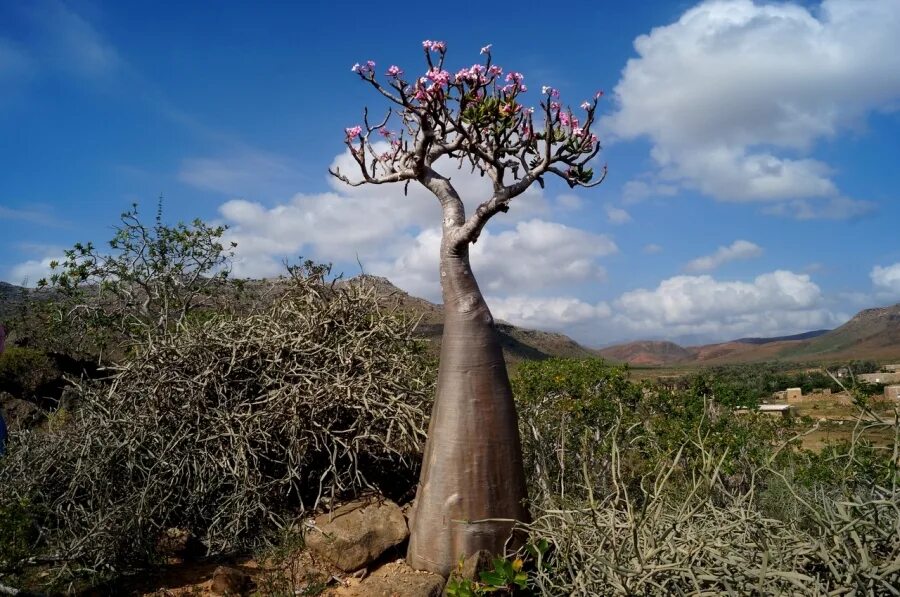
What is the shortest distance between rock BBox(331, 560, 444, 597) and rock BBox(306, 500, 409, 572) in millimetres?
126

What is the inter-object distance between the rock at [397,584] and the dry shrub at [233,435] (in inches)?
27.5

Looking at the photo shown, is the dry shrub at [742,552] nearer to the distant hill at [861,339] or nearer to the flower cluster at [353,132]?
the flower cluster at [353,132]

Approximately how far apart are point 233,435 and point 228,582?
39.5 inches

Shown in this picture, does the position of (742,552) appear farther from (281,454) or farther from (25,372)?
(25,372)

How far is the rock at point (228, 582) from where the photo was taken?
12.7 feet

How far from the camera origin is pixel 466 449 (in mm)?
3805

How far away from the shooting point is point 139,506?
4125 mm

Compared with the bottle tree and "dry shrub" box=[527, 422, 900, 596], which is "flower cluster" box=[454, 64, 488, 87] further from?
"dry shrub" box=[527, 422, 900, 596]

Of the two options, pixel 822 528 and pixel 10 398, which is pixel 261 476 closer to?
pixel 822 528

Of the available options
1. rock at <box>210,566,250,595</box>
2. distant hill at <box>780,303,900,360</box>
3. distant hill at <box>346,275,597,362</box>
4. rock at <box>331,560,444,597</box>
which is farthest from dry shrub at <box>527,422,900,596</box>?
distant hill at <box>780,303,900,360</box>

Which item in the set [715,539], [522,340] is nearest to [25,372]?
[715,539]

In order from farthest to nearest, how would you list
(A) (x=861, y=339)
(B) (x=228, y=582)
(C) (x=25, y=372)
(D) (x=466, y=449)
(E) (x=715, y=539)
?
(A) (x=861, y=339) → (C) (x=25, y=372) → (B) (x=228, y=582) → (D) (x=466, y=449) → (E) (x=715, y=539)

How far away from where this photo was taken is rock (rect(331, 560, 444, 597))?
147 inches

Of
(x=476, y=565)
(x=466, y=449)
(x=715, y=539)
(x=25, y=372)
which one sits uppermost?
(x=25, y=372)
